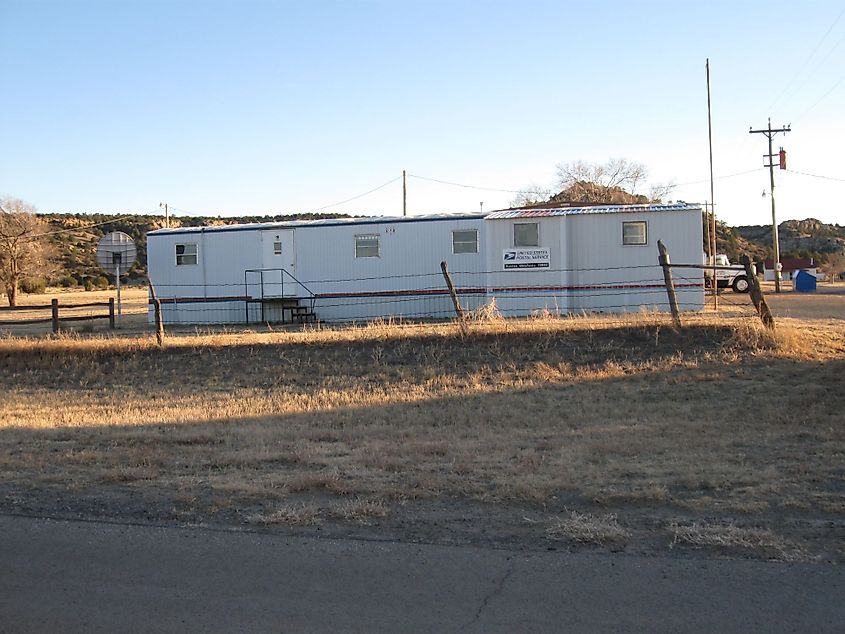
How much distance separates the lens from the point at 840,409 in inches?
399

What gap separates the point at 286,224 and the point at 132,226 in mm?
66032

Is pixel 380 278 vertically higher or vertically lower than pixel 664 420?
higher

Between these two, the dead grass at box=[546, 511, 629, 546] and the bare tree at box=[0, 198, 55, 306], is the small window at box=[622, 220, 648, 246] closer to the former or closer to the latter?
the dead grass at box=[546, 511, 629, 546]

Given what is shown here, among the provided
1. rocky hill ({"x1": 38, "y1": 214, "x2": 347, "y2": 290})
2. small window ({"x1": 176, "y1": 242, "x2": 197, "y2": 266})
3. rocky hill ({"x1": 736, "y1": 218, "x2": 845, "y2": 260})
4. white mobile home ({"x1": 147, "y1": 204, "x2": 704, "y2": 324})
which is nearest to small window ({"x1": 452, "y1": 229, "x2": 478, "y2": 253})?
white mobile home ({"x1": 147, "y1": 204, "x2": 704, "y2": 324})

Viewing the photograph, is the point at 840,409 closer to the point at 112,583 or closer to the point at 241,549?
the point at 241,549

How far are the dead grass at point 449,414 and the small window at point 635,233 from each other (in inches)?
278

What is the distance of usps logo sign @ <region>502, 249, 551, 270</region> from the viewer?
23250mm

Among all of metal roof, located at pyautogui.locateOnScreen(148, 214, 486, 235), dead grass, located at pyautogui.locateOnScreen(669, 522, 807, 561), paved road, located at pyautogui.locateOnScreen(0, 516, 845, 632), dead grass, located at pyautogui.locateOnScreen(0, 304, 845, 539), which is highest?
metal roof, located at pyautogui.locateOnScreen(148, 214, 486, 235)

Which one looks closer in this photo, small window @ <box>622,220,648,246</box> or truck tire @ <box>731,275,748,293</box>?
small window @ <box>622,220,648,246</box>

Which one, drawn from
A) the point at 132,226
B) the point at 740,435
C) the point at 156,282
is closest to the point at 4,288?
the point at 156,282

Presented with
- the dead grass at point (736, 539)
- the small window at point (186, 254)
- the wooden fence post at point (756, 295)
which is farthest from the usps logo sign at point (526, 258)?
the dead grass at point (736, 539)

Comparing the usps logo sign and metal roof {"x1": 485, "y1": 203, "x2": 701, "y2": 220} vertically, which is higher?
metal roof {"x1": 485, "y1": 203, "x2": 701, "y2": 220}

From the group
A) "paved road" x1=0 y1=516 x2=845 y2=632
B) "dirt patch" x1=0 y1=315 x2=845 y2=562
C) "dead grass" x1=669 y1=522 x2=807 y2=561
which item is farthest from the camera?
"dirt patch" x1=0 y1=315 x2=845 y2=562

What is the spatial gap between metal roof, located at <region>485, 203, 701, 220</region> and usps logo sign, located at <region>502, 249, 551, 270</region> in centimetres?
93
